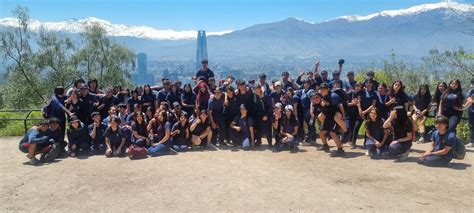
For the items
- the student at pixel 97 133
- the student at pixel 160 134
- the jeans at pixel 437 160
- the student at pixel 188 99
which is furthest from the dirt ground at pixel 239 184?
the student at pixel 188 99

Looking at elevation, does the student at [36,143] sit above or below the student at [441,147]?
below

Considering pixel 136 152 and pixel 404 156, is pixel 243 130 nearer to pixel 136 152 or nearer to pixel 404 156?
pixel 136 152

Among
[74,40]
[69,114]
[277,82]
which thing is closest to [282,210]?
[277,82]

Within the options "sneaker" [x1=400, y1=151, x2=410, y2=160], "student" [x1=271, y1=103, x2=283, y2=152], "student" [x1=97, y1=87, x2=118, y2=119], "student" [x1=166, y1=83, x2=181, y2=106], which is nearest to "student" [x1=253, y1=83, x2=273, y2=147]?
"student" [x1=271, y1=103, x2=283, y2=152]

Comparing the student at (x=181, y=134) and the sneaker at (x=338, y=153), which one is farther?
the student at (x=181, y=134)

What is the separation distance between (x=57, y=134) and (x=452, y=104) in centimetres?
975

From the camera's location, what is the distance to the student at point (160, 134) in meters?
10.2

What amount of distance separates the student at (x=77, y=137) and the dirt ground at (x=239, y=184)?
57 cm

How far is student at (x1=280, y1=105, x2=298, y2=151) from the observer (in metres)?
10.3

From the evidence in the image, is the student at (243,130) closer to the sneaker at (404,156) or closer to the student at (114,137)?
the student at (114,137)

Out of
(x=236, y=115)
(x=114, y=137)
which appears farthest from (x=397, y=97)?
(x=114, y=137)

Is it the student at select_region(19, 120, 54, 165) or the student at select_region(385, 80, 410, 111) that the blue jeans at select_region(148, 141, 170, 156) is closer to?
the student at select_region(19, 120, 54, 165)

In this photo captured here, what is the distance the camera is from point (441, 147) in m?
8.08

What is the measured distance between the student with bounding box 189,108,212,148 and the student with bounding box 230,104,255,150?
26.9 inches
